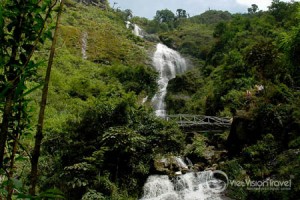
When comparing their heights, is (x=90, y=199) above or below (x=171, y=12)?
below

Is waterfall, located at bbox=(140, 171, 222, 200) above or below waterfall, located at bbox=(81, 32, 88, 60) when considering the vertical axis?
below

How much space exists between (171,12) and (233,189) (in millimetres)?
80274

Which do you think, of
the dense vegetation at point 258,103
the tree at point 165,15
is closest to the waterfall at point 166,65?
the dense vegetation at point 258,103

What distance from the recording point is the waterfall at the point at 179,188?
40.0 ft

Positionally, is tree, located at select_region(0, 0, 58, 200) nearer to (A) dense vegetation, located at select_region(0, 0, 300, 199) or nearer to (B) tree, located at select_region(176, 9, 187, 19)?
(A) dense vegetation, located at select_region(0, 0, 300, 199)

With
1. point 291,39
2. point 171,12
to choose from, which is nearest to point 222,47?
point 291,39

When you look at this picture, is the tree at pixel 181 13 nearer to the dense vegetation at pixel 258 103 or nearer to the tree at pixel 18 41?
the dense vegetation at pixel 258 103

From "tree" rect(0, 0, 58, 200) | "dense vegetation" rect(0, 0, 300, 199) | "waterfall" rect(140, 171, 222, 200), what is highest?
"tree" rect(0, 0, 58, 200)

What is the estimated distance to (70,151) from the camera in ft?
37.3

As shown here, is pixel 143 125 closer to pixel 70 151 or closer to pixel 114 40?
pixel 70 151

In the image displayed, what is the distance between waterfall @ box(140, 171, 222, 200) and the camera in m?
12.2

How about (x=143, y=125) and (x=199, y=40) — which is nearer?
(x=143, y=125)

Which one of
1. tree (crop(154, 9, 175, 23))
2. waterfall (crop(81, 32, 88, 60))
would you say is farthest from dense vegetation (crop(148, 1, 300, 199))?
tree (crop(154, 9, 175, 23))

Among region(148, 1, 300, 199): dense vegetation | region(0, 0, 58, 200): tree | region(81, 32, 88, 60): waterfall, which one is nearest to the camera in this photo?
region(0, 0, 58, 200): tree
